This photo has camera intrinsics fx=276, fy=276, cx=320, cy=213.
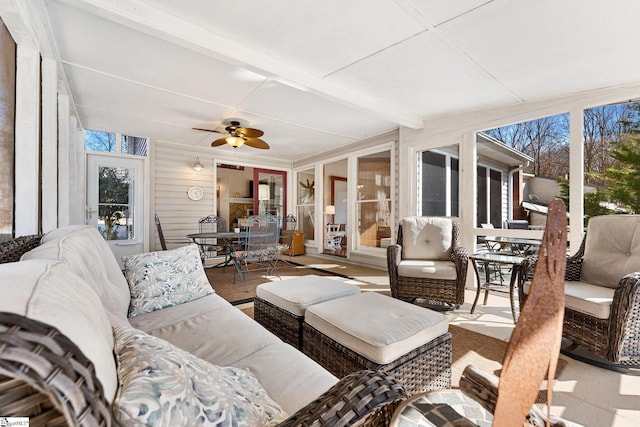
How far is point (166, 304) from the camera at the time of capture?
1.80 metres

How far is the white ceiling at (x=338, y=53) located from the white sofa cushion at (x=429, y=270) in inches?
81.5

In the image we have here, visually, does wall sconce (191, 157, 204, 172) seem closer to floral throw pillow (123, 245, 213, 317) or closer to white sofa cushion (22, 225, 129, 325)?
floral throw pillow (123, 245, 213, 317)

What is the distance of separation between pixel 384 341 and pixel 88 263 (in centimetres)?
137

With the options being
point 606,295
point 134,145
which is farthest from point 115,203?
point 606,295

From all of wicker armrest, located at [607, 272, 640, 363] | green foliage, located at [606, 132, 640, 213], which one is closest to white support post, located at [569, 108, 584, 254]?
green foliage, located at [606, 132, 640, 213]

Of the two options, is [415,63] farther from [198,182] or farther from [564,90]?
[198,182]

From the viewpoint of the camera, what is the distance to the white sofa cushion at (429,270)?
9.50 ft

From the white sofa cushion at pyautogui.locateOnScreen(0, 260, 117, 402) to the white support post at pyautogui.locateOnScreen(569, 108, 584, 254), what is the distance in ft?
13.8

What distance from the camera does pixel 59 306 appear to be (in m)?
0.43

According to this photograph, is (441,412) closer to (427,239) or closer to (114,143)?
(427,239)

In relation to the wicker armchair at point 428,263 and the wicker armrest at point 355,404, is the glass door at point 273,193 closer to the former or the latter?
the wicker armchair at point 428,263

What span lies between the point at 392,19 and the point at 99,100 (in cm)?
394

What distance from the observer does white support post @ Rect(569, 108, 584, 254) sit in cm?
311

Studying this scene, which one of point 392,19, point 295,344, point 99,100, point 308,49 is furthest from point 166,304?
point 99,100
